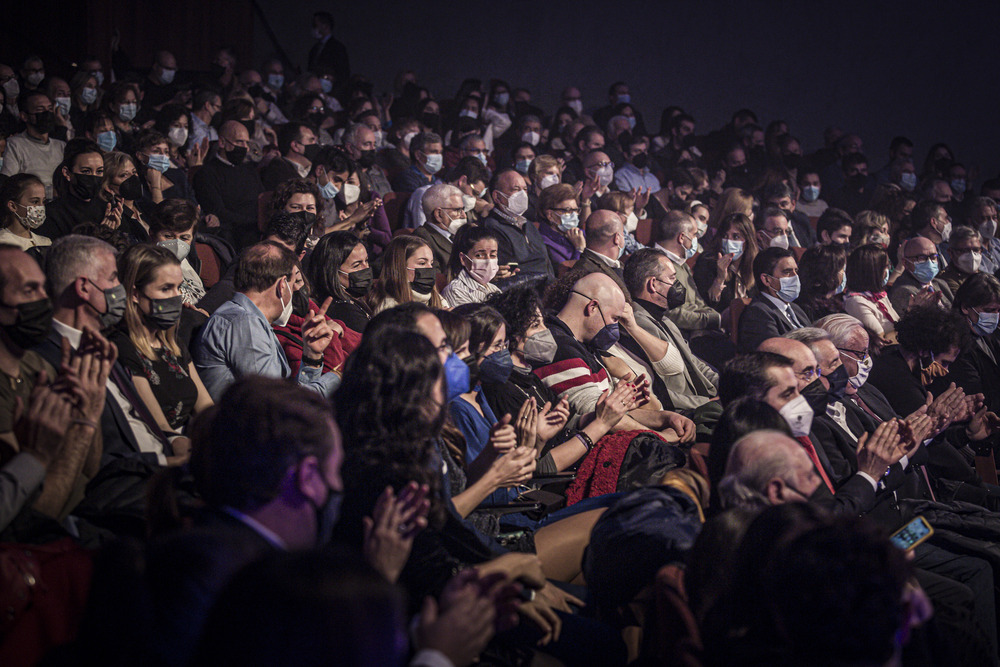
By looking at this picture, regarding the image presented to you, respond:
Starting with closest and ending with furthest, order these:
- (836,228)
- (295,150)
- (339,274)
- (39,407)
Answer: (39,407), (339,274), (295,150), (836,228)

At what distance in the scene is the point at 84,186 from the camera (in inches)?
179

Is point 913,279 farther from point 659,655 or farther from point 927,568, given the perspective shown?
point 659,655

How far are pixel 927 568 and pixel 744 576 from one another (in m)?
1.92

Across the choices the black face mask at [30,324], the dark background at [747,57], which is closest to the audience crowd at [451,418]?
the black face mask at [30,324]

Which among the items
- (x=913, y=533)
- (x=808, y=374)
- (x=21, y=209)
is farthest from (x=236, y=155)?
(x=913, y=533)

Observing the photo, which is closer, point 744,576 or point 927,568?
point 744,576

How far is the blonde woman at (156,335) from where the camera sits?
115 inches

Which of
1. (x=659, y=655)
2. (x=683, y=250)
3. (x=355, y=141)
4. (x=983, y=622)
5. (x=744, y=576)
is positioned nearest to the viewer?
(x=744, y=576)

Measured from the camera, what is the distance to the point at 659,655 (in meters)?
1.93

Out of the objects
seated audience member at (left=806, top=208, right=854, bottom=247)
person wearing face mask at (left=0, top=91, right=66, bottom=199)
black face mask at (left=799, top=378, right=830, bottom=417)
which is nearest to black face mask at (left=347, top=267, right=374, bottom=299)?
black face mask at (left=799, top=378, right=830, bottom=417)

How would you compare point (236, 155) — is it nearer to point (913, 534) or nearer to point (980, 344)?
point (913, 534)

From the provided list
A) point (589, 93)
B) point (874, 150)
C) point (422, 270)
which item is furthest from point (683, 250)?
point (874, 150)

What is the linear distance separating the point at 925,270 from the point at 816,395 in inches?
125

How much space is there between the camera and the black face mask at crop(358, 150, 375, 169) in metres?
6.83
